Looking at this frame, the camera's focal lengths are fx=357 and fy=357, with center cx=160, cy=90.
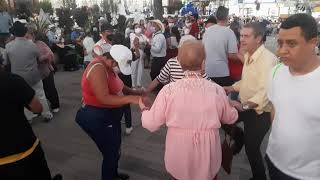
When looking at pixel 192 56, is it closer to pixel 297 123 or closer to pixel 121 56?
pixel 297 123

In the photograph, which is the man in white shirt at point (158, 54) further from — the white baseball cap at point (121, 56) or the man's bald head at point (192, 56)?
the man's bald head at point (192, 56)

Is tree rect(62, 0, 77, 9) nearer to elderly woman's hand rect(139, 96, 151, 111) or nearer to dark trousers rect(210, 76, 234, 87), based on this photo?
dark trousers rect(210, 76, 234, 87)

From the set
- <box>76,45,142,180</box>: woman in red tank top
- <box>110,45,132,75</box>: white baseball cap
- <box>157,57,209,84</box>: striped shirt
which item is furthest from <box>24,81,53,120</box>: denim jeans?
<box>110,45,132,75</box>: white baseball cap

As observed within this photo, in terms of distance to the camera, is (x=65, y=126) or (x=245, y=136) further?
(x=65, y=126)

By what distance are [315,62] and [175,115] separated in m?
0.97

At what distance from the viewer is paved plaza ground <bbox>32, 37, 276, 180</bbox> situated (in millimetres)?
4523

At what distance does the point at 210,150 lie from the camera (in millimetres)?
2596

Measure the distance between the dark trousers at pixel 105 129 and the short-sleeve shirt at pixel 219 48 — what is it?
7.09ft

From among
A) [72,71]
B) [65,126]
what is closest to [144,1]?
[72,71]

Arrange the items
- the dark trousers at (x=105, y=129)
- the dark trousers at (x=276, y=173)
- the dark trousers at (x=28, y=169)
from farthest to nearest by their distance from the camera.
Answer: the dark trousers at (x=105, y=129)
the dark trousers at (x=28, y=169)
the dark trousers at (x=276, y=173)

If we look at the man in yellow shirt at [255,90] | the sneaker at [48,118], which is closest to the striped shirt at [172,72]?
the man in yellow shirt at [255,90]

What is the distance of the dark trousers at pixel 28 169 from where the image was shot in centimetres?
266

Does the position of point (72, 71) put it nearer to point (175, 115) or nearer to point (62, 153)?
point (62, 153)

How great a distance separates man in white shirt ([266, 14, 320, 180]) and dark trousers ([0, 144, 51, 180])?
6.09 feet
